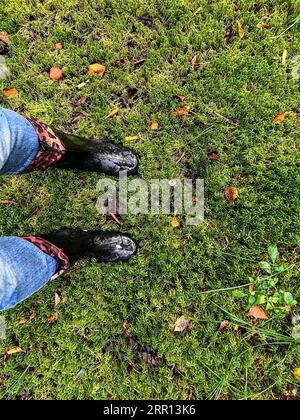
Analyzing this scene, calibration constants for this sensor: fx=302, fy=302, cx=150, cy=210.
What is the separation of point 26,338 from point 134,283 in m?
0.99

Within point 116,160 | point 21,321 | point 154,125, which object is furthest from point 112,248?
point 154,125

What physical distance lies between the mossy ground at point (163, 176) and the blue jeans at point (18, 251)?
28.3 inches

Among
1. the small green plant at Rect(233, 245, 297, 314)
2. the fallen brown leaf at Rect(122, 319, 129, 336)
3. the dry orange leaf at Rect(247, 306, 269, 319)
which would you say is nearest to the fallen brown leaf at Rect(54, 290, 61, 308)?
the fallen brown leaf at Rect(122, 319, 129, 336)

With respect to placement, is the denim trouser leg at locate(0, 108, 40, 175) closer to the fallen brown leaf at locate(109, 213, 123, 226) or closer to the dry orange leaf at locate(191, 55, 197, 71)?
the fallen brown leaf at locate(109, 213, 123, 226)

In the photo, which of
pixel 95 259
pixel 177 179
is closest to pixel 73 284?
pixel 95 259

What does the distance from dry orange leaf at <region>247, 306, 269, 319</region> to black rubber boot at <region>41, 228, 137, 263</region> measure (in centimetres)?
102

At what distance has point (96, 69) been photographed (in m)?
2.59

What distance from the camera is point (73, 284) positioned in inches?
97.7

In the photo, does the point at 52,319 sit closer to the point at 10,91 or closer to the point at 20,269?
the point at 20,269

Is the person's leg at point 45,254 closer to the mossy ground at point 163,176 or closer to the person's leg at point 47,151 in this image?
the mossy ground at point 163,176

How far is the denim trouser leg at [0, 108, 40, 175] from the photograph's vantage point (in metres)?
1.59

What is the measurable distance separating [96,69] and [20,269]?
5.96 feet

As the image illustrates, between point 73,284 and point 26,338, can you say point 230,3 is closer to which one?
point 73,284

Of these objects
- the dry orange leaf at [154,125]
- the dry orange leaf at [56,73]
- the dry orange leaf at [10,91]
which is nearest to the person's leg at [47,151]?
the dry orange leaf at [154,125]
